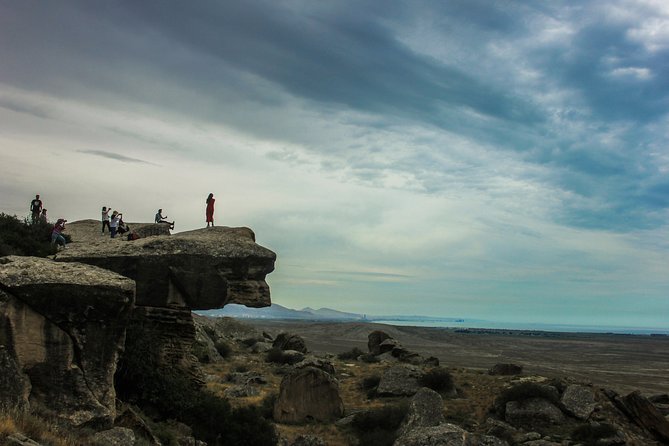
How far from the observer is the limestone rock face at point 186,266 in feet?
64.0

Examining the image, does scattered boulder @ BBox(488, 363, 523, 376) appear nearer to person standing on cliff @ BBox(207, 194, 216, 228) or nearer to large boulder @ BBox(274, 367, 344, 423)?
large boulder @ BBox(274, 367, 344, 423)

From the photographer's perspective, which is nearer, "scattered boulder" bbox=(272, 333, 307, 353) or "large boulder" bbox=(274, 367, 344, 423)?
"large boulder" bbox=(274, 367, 344, 423)

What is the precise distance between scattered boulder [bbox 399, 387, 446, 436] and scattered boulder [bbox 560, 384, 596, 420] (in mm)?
7167

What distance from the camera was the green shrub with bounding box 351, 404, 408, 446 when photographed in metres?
26.1

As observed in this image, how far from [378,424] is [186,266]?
1433 centimetres

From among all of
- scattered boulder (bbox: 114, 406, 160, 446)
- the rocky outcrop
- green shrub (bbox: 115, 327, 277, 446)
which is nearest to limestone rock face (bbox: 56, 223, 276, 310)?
the rocky outcrop

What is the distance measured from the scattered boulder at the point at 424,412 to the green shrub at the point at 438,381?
22.3ft

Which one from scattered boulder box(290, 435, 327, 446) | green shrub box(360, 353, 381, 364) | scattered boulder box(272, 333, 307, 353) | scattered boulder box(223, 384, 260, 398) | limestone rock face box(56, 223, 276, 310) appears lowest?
scattered boulder box(290, 435, 327, 446)

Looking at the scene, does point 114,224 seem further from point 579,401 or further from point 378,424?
point 579,401

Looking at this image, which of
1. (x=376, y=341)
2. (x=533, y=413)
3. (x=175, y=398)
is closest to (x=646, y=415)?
(x=533, y=413)

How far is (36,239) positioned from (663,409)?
1457 inches

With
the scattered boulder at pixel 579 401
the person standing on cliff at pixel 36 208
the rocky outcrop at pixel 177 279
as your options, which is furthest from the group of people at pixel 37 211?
the scattered boulder at pixel 579 401

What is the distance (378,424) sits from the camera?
28.2 metres

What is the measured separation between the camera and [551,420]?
28.5 metres
